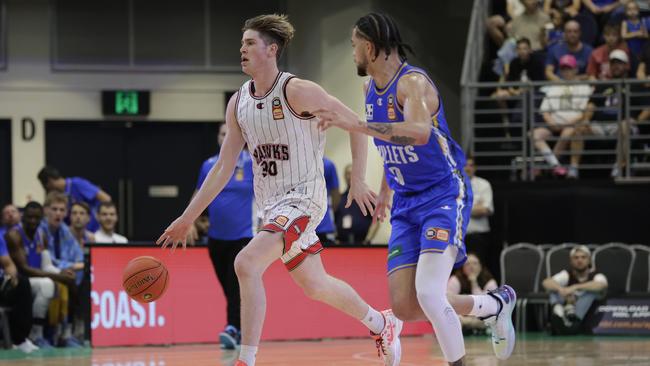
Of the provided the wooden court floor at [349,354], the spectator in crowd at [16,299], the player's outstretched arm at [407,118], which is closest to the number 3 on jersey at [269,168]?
the player's outstretched arm at [407,118]

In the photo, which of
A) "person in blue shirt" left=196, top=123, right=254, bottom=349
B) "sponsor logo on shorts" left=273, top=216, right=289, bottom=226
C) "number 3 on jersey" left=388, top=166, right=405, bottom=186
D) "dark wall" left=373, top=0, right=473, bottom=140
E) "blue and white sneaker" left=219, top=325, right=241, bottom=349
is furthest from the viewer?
"dark wall" left=373, top=0, right=473, bottom=140

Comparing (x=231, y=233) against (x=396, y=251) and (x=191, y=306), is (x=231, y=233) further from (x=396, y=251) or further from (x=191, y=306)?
(x=396, y=251)

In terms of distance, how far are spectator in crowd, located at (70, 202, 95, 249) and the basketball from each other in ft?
17.5

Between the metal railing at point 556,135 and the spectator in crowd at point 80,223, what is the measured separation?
5.14 m

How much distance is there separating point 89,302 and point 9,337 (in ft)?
2.86

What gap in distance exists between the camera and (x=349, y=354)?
10320mm

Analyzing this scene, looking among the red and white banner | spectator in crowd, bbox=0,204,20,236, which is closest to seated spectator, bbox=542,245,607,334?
the red and white banner

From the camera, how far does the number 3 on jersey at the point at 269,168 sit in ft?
23.1

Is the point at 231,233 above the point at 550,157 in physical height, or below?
below

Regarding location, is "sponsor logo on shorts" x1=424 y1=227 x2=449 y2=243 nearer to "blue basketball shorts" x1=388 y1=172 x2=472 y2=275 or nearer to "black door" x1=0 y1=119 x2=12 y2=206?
"blue basketball shorts" x1=388 y1=172 x2=472 y2=275

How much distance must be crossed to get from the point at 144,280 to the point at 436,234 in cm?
210

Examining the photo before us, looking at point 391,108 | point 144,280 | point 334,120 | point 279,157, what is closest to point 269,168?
point 279,157

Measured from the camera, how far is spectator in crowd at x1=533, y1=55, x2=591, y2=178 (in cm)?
1497

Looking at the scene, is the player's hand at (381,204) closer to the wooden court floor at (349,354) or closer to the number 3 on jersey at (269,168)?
the number 3 on jersey at (269,168)
